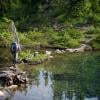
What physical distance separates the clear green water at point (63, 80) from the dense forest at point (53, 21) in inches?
288

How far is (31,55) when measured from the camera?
3300 cm

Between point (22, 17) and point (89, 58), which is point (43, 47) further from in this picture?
point (22, 17)

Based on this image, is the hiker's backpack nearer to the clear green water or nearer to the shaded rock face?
the clear green water

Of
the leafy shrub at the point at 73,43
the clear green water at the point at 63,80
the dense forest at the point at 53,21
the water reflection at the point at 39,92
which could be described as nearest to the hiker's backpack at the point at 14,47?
the clear green water at the point at 63,80

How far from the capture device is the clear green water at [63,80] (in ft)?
72.6

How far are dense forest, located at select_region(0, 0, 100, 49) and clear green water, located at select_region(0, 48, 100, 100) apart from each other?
731 cm

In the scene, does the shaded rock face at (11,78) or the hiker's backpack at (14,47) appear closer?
the shaded rock face at (11,78)

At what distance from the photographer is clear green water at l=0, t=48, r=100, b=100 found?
22.1 metres

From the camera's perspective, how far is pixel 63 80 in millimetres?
25656

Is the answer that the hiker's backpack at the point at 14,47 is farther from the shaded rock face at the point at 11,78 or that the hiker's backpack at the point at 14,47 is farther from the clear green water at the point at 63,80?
the shaded rock face at the point at 11,78

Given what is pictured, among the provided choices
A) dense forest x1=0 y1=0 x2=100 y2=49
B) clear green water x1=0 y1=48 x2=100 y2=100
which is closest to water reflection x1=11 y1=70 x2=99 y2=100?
clear green water x1=0 y1=48 x2=100 y2=100

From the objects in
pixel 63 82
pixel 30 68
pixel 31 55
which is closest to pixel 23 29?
pixel 31 55

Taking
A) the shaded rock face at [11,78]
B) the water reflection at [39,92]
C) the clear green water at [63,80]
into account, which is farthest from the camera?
the shaded rock face at [11,78]

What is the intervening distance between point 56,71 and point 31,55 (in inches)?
183
